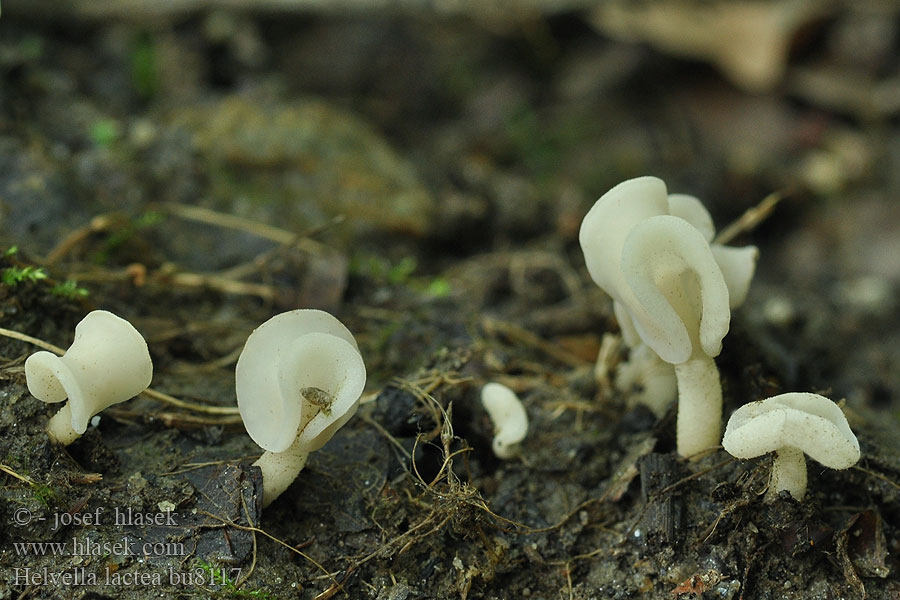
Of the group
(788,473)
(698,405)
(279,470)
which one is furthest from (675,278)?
(279,470)

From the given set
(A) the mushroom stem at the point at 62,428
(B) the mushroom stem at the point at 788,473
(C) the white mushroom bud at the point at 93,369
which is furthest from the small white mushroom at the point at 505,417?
(A) the mushroom stem at the point at 62,428

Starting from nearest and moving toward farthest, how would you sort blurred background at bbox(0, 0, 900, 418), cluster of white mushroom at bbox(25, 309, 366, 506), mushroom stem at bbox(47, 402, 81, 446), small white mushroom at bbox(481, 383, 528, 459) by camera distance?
cluster of white mushroom at bbox(25, 309, 366, 506) → mushroom stem at bbox(47, 402, 81, 446) → small white mushroom at bbox(481, 383, 528, 459) → blurred background at bbox(0, 0, 900, 418)

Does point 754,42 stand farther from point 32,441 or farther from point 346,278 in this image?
point 32,441

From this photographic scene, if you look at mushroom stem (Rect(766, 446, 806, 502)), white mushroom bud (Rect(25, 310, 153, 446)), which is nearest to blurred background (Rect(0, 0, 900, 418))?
mushroom stem (Rect(766, 446, 806, 502))

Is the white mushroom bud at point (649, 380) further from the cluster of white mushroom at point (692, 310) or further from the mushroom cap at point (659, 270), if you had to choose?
the mushroom cap at point (659, 270)

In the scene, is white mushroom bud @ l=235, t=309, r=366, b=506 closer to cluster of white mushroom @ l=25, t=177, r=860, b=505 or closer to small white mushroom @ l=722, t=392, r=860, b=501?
cluster of white mushroom @ l=25, t=177, r=860, b=505

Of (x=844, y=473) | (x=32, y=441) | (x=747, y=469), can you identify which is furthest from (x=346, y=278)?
(x=844, y=473)
